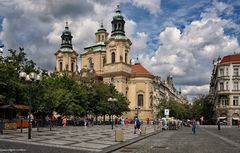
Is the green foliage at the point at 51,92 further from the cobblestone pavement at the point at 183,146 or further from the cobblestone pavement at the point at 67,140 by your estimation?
the cobblestone pavement at the point at 183,146

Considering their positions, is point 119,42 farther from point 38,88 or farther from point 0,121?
point 0,121

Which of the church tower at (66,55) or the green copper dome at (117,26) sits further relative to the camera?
the church tower at (66,55)

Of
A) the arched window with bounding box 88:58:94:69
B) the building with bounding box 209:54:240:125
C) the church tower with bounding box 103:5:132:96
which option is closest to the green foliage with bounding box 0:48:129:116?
the church tower with bounding box 103:5:132:96

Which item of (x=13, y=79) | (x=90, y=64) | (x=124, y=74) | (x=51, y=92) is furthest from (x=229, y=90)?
(x=13, y=79)

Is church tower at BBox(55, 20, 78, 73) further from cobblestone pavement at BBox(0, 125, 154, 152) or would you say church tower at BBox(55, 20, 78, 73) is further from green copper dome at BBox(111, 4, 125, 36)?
cobblestone pavement at BBox(0, 125, 154, 152)

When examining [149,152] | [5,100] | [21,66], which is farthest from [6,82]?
[149,152]

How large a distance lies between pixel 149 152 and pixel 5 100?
2797 cm

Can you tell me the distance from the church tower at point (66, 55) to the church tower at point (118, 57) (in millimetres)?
16487

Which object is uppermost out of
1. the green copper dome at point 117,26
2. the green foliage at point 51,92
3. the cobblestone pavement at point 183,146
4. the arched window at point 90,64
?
the green copper dome at point 117,26

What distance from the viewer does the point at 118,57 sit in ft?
329

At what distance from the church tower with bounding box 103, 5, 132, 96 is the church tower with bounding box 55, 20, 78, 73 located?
16.5 m

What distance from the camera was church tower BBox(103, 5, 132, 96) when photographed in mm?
99381

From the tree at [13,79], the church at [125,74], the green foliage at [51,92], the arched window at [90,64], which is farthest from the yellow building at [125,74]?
the tree at [13,79]

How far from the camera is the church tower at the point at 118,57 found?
99381mm
